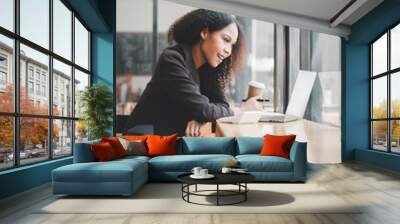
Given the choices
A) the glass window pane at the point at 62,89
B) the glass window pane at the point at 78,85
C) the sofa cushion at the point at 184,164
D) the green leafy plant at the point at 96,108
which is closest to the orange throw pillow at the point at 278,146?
the sofa cushion at the point at 184,164

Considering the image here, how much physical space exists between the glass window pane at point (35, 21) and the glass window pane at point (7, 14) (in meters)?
0.29

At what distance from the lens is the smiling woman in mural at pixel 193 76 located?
934cm

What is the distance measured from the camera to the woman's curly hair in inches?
370

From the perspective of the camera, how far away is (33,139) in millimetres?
5898

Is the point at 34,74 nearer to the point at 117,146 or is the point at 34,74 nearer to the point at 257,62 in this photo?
the point at 117,146

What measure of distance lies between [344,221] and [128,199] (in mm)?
2538

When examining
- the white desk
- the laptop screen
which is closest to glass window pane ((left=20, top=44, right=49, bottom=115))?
the white desk

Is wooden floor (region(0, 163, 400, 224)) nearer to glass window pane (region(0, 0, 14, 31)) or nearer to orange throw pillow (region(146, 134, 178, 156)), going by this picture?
orange throw pillow (region(146, 134, 178, 156))

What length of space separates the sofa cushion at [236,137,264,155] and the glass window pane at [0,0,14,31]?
13.5ft

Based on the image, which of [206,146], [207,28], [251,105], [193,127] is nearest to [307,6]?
[207,28]

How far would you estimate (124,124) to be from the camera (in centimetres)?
931

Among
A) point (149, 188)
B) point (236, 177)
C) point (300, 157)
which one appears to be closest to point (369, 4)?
point (300, 157)

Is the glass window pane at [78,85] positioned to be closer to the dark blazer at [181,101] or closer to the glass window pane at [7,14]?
the dark blazer at [181,101]

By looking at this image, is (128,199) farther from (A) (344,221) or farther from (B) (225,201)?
(A) (344,221)
